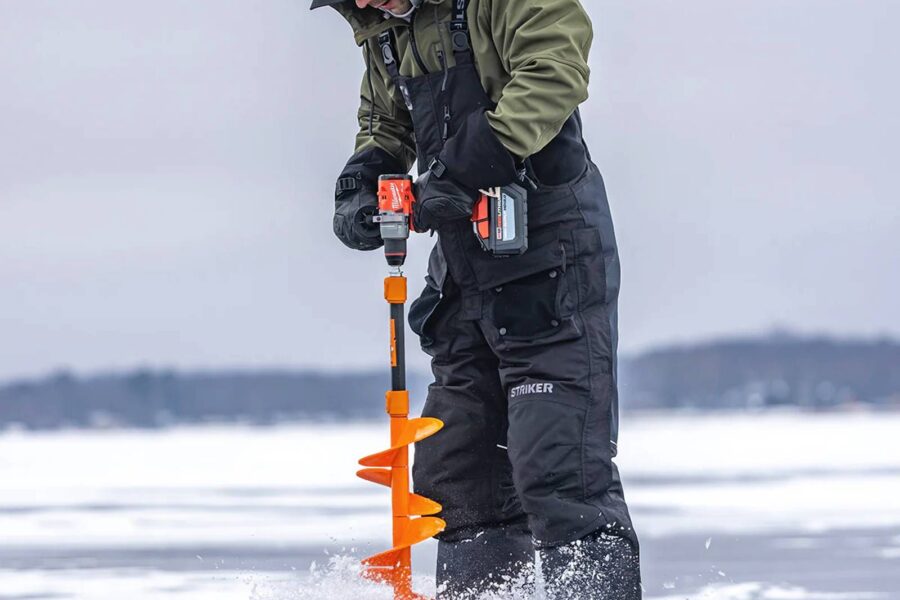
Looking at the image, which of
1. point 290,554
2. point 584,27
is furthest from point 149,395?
point 584,27

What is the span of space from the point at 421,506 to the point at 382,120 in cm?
95

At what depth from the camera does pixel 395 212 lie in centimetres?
287

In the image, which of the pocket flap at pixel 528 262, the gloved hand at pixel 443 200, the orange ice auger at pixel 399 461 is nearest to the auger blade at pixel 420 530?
the orange ice auger at pixel 399 461

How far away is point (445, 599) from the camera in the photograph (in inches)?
121

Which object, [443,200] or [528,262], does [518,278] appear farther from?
[443,200]

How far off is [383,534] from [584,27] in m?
2.31

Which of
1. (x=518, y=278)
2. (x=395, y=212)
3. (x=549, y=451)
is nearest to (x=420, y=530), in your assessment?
(x=549, y=451)

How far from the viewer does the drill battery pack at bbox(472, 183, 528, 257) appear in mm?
2748

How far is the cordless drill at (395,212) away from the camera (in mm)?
2865

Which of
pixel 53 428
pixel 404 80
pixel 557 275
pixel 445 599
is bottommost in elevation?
pixel 53 428

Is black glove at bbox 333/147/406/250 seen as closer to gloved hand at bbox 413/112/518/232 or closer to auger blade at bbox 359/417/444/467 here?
gloved hand at bbox 413/112/518/232

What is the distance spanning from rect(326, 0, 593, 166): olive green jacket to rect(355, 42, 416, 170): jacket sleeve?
19 centimetres

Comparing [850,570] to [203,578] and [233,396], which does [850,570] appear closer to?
[203,578]

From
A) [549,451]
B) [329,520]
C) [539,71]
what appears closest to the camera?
[539,71]
